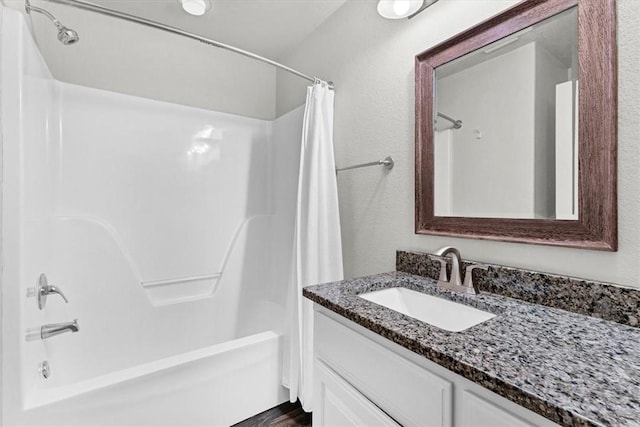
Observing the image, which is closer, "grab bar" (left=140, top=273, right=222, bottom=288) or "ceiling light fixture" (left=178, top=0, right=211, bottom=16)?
"ceiling light fixture" (left=178, top=0, right=211, bottom=16)

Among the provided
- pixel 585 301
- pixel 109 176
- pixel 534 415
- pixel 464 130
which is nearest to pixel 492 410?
pixel 534 415

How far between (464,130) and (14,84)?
64.1 inches

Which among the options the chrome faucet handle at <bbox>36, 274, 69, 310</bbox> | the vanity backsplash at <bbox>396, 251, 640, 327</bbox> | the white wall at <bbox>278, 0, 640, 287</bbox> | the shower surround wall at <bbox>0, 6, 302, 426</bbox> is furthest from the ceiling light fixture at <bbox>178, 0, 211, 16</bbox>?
the vanity backsplash at <bbox>396, 251, 640, 327</bbox>

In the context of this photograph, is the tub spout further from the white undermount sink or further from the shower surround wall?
the white undermount sink

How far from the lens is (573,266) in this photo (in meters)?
0.87

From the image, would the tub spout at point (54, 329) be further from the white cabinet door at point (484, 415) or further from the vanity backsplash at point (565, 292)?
the vanity backsplash at point (565, 292)

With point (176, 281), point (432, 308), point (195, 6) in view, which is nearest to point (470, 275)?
point (432, 308)

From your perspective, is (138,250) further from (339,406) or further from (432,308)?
(432,308)

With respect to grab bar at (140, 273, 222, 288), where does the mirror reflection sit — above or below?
above

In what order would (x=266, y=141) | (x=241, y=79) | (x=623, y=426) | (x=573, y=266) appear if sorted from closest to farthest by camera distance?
(x=623, y=426)
(x=573, y=266)
(x=266, y=141)
(x=241, y=79)

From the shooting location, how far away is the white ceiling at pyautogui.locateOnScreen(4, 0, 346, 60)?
1.78 m

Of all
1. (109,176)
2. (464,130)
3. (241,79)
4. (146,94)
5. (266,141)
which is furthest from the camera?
(241,79)

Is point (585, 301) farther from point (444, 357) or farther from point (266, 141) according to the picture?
point (266, 141)

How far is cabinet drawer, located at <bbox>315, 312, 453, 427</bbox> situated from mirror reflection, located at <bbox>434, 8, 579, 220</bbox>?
65 cm
